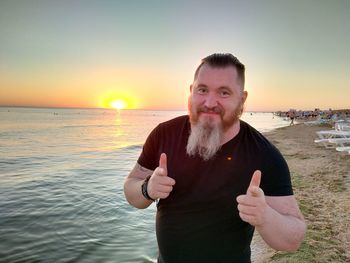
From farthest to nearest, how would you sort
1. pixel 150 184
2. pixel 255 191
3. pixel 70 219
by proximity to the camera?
pixel 70 219 < pixel 150 184 < pixel 255 191

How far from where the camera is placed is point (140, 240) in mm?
7957

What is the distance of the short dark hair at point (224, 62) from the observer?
2.58m

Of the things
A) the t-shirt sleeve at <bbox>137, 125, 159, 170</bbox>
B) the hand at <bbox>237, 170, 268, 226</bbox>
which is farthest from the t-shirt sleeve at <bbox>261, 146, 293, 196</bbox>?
the t-shirt sleeve at <bbox>137, 125, 159, 170</bbox>

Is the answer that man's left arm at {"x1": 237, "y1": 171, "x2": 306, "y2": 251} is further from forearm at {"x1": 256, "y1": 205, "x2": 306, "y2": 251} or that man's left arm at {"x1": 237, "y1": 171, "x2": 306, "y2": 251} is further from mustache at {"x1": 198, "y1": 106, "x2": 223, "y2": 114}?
mustache at {"x1": 198, "y1": 106, "x2": 223, "y2": 114}

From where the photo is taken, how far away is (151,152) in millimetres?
2818

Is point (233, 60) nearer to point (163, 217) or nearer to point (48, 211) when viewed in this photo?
point (163, 217)

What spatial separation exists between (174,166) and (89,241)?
6.34 m

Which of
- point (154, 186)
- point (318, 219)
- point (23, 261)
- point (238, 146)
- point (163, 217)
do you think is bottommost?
point (23, 261)

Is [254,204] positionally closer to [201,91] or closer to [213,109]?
[213,109]

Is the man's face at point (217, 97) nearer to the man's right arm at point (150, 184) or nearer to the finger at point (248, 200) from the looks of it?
the man's right arm at point (150, 184)

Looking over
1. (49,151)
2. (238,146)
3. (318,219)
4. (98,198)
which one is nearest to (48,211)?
(98,198)

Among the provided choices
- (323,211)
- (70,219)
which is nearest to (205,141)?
(323,211)

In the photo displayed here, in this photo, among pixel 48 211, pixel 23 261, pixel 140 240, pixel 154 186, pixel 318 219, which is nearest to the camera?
pixel 154 186

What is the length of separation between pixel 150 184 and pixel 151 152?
0.46m
